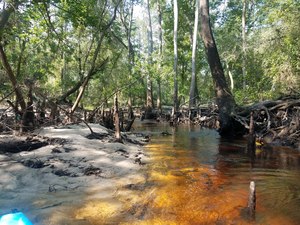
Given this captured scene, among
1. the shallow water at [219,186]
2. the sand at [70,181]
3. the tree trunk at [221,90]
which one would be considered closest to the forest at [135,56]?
the tree trunk at [221,90]

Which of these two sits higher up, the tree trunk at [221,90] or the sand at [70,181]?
the tree trunk at [221,90]

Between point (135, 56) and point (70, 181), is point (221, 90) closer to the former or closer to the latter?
point (70, 181)

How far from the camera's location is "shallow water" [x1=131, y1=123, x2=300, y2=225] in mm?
4914

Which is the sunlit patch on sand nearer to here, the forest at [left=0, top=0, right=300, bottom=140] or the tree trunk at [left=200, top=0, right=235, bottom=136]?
the forest at [left=0, top=0, right=300, bottom=140]

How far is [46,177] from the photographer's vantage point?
20.5ft

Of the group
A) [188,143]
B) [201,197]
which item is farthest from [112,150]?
[188,143]

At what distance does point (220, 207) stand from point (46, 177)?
3.36 metres

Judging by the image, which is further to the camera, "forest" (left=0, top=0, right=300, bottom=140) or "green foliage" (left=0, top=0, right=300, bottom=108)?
"green foliage" (left=0, top=0, right=300, bottom=108)

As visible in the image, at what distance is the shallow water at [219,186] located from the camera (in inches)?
193

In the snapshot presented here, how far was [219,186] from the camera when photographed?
6516mm

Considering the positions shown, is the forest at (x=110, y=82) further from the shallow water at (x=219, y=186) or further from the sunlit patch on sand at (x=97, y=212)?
the shallow water at (x=219, y=186)

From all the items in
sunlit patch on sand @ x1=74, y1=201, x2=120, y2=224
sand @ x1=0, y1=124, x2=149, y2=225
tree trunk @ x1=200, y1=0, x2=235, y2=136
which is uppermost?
tree trunk @ x1=200, y1=0, x2=235, y2=136

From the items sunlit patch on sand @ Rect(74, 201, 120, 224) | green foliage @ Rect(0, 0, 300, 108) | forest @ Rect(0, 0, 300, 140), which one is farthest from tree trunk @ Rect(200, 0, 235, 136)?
sunlit patch on sand @ Rect(74, 201, 120, 224)

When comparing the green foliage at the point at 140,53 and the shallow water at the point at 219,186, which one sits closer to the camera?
the shallow water at the point at 219,186
